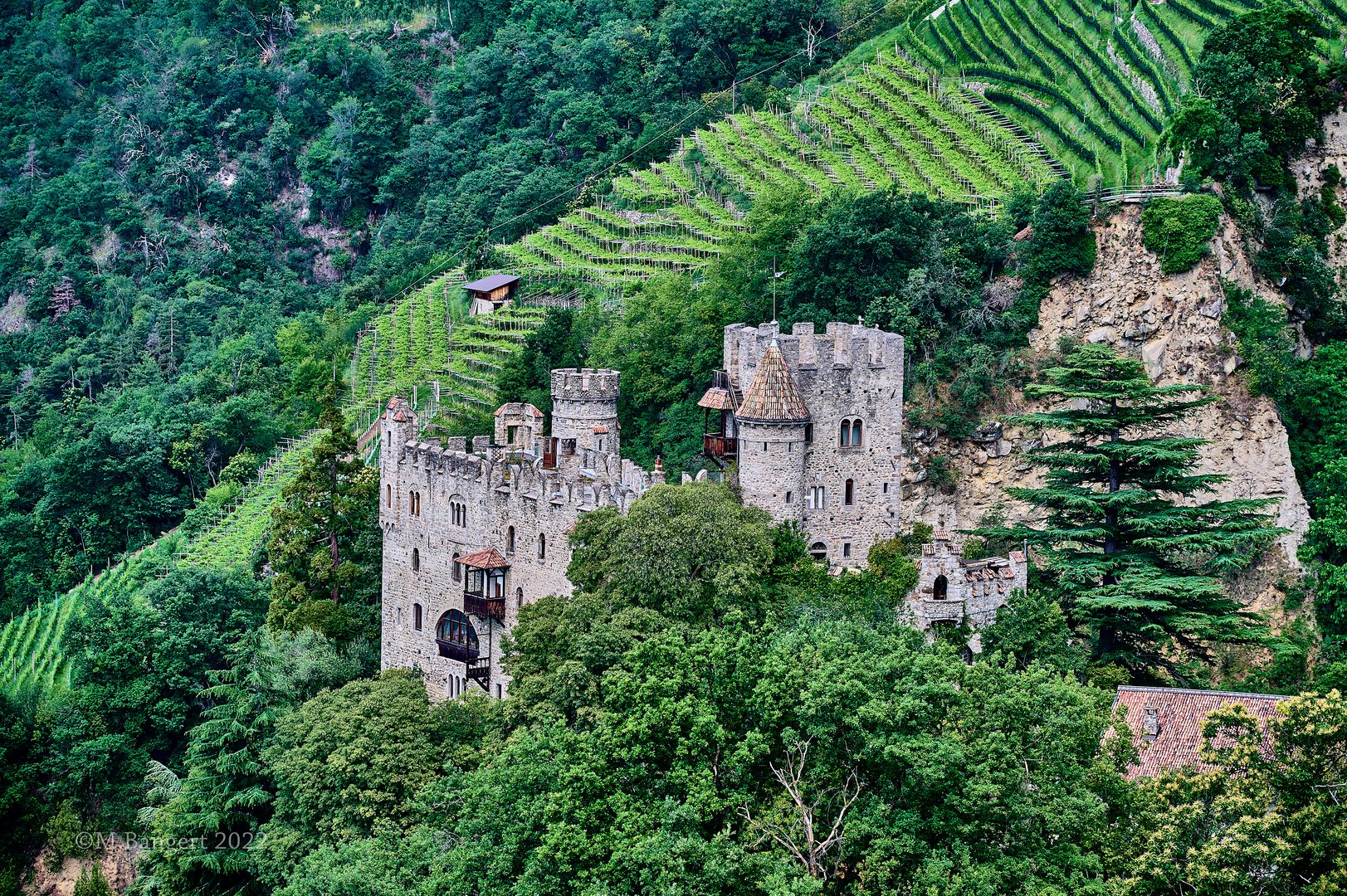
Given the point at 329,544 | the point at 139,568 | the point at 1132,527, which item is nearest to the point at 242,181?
the point at 139,568

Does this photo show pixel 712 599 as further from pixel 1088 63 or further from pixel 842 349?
pixel 1088 63

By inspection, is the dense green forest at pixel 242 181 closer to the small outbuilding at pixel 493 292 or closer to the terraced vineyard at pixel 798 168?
the terraced vineyard at pixel 798 168

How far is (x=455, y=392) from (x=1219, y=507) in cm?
3085

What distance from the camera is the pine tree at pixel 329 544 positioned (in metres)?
58.5

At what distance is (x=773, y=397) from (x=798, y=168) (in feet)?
85.4

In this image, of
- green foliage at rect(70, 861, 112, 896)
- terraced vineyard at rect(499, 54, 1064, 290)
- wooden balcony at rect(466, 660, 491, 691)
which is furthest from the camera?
terraced vineyard at rect(499, 54, 1064, 290)

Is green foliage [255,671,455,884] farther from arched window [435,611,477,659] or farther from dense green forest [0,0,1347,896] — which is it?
arched window [435,611,477,659]

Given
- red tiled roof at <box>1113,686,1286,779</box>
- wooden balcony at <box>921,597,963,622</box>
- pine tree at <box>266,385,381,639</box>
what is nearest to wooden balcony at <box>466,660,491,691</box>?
pine tree at <box>266,385,381,639</box>

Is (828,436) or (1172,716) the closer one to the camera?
(1172,716)

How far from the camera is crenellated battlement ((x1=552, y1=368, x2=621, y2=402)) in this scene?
180ft

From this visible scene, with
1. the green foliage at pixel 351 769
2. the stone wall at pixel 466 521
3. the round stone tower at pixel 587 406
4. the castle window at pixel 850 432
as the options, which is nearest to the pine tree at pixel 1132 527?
the castle window at pixel 850 432

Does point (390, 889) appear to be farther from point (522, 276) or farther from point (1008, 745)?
point (522, 276)

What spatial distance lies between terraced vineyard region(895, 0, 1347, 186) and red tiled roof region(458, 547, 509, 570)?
22548mm

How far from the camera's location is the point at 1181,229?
185 ft
